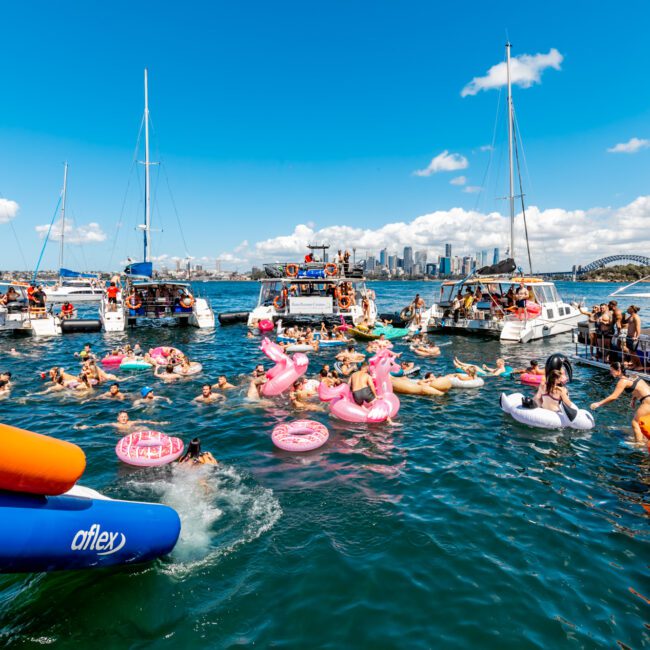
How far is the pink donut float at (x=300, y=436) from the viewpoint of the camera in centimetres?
996

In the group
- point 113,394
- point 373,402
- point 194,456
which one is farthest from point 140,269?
point 194,456

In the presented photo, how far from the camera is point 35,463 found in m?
4.02

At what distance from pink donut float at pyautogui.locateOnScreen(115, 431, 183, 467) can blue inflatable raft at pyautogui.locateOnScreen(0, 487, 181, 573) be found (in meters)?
3.79

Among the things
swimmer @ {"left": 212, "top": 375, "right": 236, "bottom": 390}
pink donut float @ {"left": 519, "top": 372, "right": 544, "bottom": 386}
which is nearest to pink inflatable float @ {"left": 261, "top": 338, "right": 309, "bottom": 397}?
swimmer @ {"left": 212, "top": 375, "right": 236, "bottom": 390}

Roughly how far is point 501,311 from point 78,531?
84.3 feet

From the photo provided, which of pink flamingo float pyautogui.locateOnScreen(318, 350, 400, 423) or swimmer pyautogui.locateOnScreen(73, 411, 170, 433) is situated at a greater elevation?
pink flamingo float pyautogui.locateOnScreen(318, 350, 400, 423)

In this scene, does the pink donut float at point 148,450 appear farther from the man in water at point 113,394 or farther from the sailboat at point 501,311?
the sailboat at point 501,311

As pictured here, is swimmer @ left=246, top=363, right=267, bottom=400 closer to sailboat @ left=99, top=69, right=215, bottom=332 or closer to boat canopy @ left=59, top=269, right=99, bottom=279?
sailboat @ left=99, top=69, right=215, bottom=332

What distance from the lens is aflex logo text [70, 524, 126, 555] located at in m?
4.55

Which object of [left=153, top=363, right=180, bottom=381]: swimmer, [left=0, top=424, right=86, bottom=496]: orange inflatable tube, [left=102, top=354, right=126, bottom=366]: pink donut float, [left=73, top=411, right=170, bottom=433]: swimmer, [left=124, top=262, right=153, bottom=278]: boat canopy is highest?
[left=124, top=262, right=153, bottom=278]: boat canopy

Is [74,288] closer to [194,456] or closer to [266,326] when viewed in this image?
[266,326]

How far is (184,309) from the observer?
3231 cm

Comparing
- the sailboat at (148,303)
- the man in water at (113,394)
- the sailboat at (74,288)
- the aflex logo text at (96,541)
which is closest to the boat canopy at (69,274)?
the sailboat at (74,288)

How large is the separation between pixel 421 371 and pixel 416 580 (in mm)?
12919
